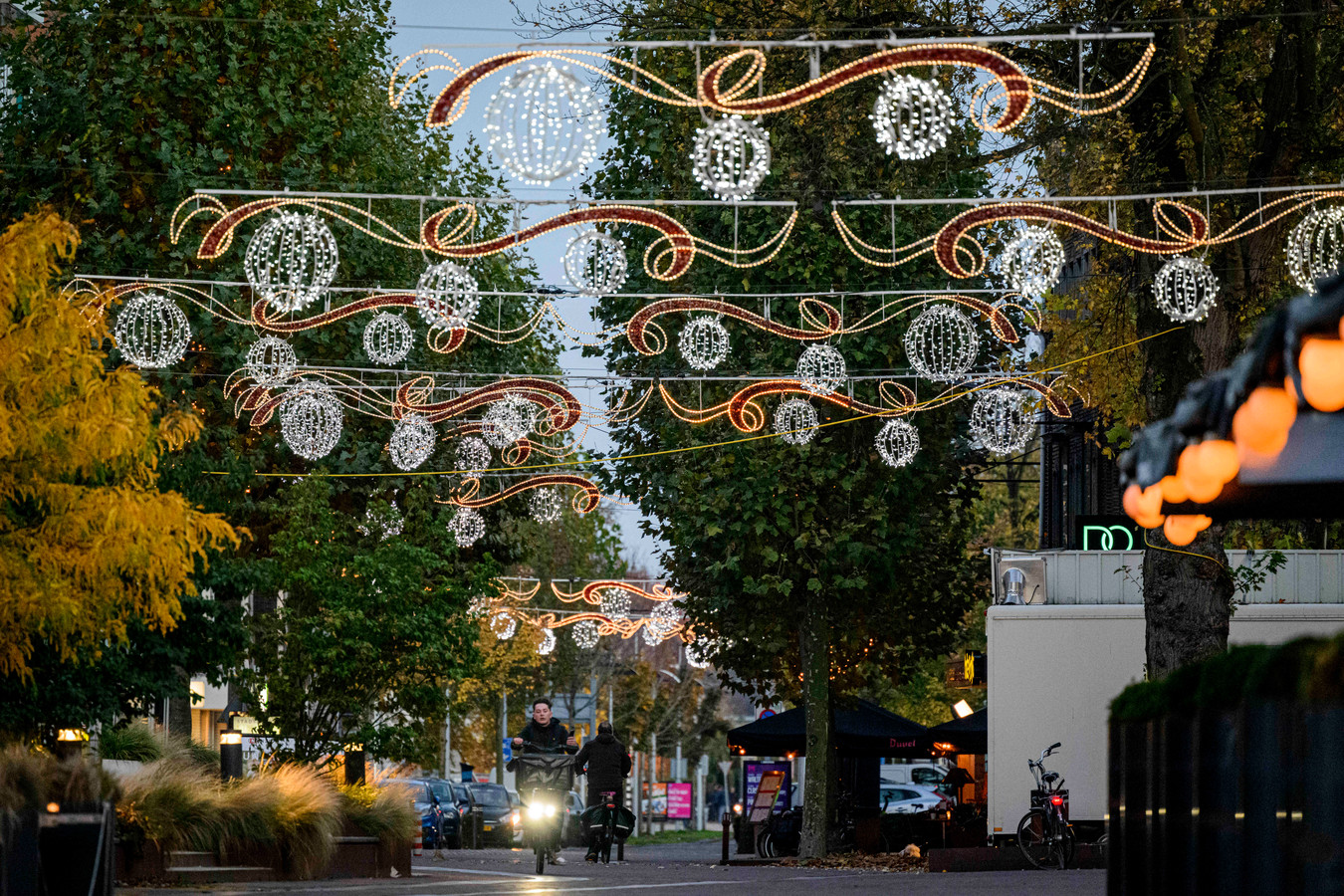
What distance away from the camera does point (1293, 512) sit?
8828 mm

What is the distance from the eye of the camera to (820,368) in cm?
2403

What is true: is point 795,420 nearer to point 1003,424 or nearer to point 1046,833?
point 1003,424

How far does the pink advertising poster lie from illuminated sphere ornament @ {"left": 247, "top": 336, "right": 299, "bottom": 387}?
51365 mm

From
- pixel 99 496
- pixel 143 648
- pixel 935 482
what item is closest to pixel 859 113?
pixel 99 496

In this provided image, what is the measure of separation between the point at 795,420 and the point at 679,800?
53.3 metres

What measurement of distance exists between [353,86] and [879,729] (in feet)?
48.4

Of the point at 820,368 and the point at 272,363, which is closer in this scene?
the point at 820,368

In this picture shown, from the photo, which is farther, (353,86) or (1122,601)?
(353,86)

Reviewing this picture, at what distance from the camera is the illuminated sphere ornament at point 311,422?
24078mm

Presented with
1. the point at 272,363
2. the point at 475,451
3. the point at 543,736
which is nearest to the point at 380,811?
the point at 543,736

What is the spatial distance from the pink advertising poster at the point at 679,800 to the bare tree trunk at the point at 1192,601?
5969 cm

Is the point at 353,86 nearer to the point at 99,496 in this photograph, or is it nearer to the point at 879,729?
the point at 879,729

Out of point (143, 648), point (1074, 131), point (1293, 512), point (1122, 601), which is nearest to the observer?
point (1293, 512)

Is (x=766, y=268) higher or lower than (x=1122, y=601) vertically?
higher
